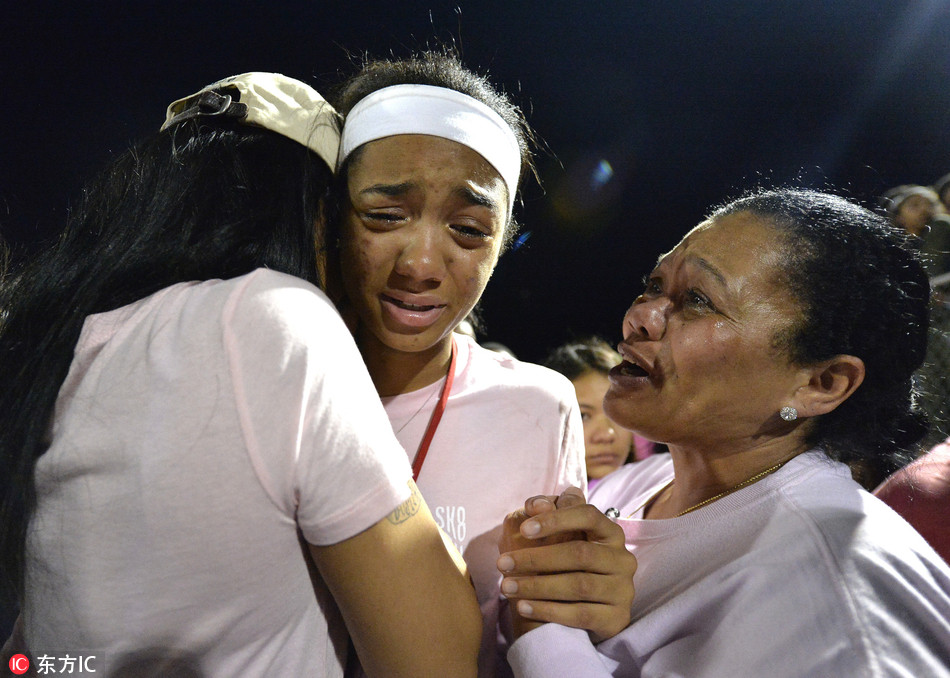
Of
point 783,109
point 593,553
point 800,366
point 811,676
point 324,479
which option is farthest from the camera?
point 783,109

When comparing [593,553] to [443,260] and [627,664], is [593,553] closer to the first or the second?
[627,664]

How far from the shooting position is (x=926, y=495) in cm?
146

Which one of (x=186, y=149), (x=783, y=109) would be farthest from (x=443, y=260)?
(x=783, y=109)

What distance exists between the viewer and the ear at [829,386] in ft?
4.75

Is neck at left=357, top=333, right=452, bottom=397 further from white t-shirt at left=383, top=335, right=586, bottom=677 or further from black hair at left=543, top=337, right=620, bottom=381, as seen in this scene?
black hair at left=543, top=337, right=620, bottom=381

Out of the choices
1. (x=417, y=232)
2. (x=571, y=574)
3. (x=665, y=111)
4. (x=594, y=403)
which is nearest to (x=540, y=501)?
(x=571, y=574)

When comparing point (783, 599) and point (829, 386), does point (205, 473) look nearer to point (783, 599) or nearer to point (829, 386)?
point (783, 599)

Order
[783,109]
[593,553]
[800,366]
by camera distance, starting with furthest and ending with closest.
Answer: [783,109] < [800,366] < [593,553]

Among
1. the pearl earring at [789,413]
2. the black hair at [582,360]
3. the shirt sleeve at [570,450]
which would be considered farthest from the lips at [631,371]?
the black hair at [582,360]

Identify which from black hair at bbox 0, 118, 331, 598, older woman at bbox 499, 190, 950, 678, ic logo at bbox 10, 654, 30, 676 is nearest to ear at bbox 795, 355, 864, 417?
older woman at bbox 499, 190, 950, 678

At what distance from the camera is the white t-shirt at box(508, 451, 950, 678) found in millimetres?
1025

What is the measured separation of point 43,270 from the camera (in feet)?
3.43

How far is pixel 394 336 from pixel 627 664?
79 centimetres

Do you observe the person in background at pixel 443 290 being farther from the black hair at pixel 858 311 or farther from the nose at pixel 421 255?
the black hair at pixel 858 311
